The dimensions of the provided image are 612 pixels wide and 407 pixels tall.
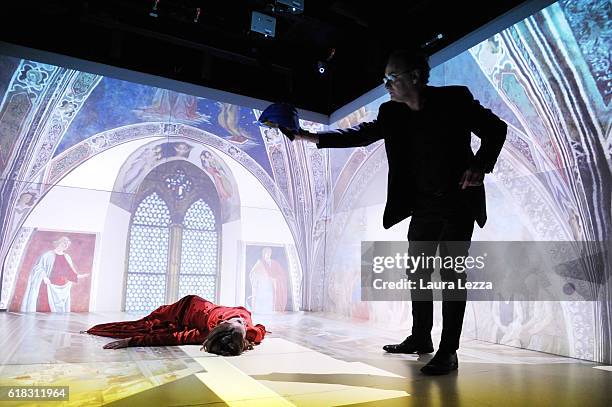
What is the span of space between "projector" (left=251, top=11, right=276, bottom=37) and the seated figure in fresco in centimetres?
285

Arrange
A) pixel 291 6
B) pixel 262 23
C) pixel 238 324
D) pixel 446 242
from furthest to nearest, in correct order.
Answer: pixel 262 23
pixel 291 6
pixel 238 324
pixel 446 242

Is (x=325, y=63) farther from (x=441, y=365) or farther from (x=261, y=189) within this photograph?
(x=441, y=365)

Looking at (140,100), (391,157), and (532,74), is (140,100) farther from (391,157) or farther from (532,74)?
(532,74)

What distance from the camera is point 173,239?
5.11m

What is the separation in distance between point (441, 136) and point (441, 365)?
3.54 ft

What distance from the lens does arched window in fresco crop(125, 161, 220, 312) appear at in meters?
4.92

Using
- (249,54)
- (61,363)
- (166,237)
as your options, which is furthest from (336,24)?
(61,363)

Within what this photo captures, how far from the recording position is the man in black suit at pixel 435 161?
1.99 m

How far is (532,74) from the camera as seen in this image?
10.6 feet

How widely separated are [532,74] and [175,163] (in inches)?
151

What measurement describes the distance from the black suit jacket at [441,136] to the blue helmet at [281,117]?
17 cm

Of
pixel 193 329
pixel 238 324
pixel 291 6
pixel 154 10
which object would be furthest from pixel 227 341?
pixel 154 10

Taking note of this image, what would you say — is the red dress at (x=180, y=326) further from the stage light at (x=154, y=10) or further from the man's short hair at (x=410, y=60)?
the stage light at (x=154, y=10)

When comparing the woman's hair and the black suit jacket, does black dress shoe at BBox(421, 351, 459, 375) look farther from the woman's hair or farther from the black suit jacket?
the woman's hair
